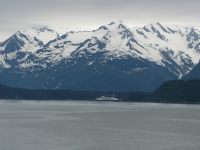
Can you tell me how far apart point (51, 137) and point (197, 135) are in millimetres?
38489

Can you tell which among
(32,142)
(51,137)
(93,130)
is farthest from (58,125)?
(32,142)

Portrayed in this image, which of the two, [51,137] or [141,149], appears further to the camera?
[51,137]

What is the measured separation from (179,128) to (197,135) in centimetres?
1983

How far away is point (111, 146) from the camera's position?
117500 mm

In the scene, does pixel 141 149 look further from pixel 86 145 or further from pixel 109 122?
pixel 109 122

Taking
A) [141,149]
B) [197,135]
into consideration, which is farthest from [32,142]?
[197,135]

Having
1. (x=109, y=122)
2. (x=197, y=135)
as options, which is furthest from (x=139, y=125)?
(x=197, y=135)

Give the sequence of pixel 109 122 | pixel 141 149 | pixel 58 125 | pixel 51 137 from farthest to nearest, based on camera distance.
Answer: pixel 109 122 → pixel 58 125 → pixel 51 137 → pixel 141 149

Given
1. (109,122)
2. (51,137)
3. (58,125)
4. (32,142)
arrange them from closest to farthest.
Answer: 1. (32,142)
2. (51,137)
3. (58,125)
4. (109,122)

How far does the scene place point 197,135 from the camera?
453ft

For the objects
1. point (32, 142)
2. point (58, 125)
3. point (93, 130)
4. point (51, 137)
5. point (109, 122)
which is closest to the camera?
point (32, 142)

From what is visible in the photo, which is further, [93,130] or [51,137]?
[93,130]

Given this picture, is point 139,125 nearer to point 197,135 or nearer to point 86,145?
point 197,135

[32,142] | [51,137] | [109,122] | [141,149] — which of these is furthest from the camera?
[109,122]
